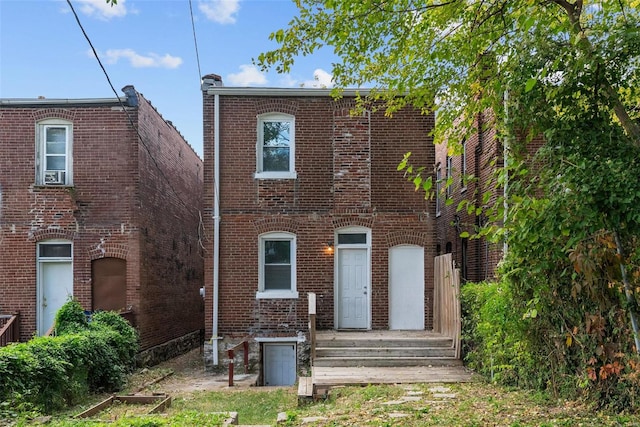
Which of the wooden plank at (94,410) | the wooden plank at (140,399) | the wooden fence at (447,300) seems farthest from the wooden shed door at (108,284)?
the wooden fence at (447,300)

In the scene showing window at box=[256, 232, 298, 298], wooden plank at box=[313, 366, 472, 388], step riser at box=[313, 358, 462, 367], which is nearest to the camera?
wooden plank at box=[313, 366, 472, 388]

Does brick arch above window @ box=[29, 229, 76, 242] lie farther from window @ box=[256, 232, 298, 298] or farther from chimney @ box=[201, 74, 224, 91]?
chimney @ box=[201, 74, 224, 91]

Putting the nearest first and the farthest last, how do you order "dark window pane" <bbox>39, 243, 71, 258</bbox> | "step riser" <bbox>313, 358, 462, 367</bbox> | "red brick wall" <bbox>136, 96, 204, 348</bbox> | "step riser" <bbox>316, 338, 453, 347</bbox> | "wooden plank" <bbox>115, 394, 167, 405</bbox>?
"wooden plank" <bbox>115, 394, 167, 405</bbox>, "step riser" <bbox>313, 358, 462, 367</bbox>, "step riser" <bbox>316, 338, 453, 347</bbox>, "dark window pane" <bbox>39, 243, 71, 258</bbox>, "red brick wall" <bbox>136, 96, 204, 348</bbox>

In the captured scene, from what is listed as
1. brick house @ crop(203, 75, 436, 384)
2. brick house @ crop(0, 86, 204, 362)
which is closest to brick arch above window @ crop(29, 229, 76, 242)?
brick house @ crop(0, 86, 204, 362)

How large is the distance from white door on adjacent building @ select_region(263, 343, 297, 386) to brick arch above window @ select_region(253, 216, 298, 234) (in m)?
2.94

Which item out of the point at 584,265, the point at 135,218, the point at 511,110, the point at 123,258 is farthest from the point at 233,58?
the point at 584,265

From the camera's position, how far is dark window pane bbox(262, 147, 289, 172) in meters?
13.8

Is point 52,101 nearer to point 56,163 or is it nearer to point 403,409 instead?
point 56,163

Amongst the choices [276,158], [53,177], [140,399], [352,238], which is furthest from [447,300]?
[53,177]

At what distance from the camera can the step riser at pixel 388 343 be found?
11.7 metres

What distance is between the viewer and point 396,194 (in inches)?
536

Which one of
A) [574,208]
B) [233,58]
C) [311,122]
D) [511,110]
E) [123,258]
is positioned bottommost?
[123,258]

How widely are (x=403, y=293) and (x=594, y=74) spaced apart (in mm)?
8489

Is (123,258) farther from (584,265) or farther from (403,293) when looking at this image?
(584,265)
